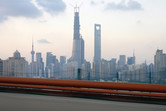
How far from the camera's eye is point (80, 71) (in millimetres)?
5438

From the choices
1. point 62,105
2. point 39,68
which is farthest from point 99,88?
point 39,68

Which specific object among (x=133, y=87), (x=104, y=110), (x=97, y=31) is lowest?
(x=104, y=110)

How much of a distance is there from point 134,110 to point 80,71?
11.1 feet

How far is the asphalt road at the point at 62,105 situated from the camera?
218 cm

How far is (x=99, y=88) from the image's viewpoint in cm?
220

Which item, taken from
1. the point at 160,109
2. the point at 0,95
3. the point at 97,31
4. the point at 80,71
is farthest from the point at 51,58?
the point at 97,31

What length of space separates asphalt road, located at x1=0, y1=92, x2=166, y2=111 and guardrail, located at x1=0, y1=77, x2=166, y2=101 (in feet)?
0.39

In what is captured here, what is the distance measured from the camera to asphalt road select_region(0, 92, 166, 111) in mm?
2180

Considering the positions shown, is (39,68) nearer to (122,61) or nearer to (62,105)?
(122,61)

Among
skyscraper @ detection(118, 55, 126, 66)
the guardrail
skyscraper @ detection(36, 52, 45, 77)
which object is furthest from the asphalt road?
skyscraper @ detection(118, 55, 126, 66)

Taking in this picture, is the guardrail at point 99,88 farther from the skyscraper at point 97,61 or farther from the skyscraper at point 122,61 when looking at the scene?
the skyscraper at point 122,61

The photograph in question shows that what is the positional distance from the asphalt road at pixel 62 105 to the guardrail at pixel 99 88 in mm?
118

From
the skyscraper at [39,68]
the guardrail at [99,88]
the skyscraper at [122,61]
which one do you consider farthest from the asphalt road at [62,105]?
the skyscraper at [122,61]

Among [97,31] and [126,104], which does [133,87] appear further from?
[97,31]
